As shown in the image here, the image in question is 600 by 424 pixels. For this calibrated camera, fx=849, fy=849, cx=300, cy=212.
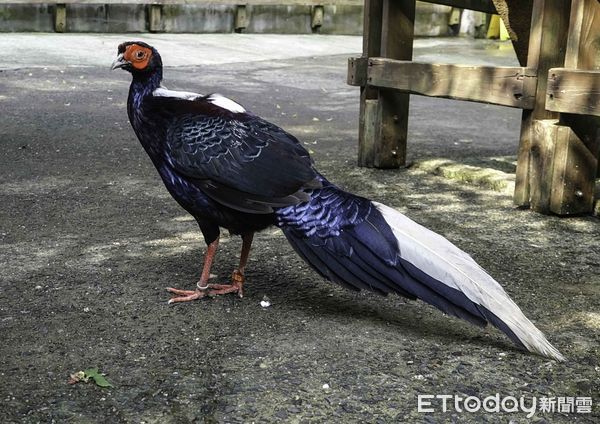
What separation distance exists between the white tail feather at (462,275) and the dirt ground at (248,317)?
0.34ft

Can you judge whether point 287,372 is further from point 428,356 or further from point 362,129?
point 362,129

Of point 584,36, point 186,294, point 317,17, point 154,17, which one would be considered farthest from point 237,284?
point 317,17

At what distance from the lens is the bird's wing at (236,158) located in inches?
136

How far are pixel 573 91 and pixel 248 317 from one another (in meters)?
2.28

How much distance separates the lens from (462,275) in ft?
10.2

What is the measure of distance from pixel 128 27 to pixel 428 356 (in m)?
13.0

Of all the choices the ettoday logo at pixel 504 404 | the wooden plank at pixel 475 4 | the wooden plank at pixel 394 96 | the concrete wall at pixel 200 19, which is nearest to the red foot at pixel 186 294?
the ettoday logo at pixel 504 404

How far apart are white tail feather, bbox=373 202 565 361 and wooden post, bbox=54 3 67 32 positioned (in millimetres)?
12268

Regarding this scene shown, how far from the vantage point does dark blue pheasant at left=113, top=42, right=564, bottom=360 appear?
123 inches

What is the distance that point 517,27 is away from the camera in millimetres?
5613

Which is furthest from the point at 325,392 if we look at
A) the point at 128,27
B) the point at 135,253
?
the point at 128,27

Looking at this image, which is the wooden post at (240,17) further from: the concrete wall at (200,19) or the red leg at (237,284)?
the red leg at (237,284)

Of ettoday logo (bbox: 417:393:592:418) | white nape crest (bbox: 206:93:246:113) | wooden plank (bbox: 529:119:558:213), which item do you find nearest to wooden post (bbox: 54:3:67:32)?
wooden plank (bbox: 529:119:558:213)

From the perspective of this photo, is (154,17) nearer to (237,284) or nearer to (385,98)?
(385,98)
